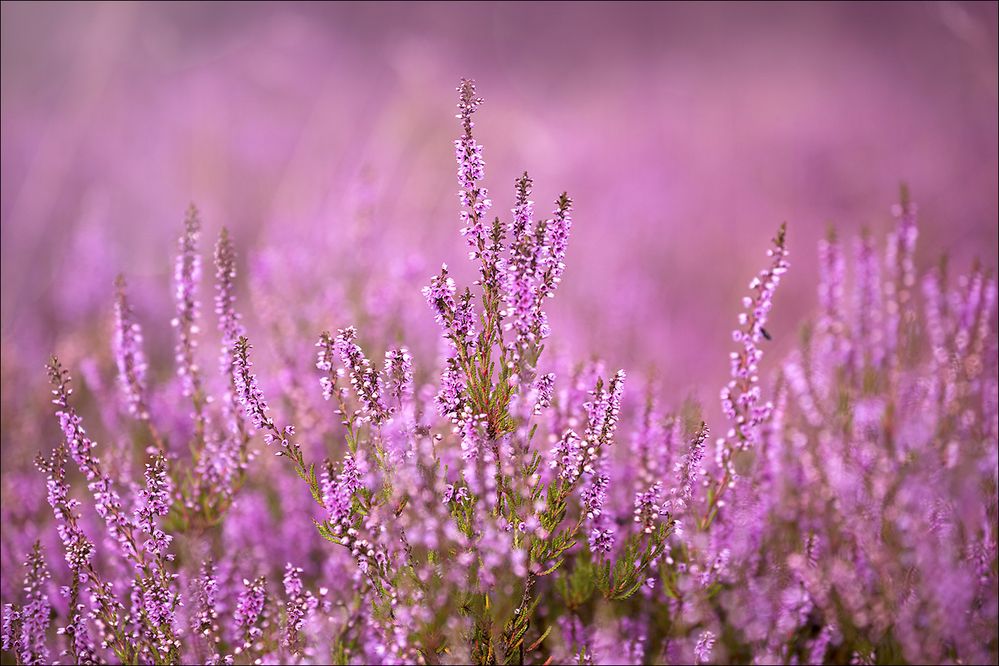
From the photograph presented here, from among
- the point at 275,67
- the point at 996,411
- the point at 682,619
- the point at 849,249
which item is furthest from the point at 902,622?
the point at 275,67

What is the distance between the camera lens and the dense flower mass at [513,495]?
7.50ft

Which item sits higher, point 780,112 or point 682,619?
point 780,112

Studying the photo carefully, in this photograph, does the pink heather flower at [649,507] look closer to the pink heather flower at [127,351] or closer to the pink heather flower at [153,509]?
the pink heather flower at [153,509]

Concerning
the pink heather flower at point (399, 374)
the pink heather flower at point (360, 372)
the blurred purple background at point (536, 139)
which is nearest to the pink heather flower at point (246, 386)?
the pink heather flower at point (360, 372)

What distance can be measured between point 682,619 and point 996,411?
7.79ft

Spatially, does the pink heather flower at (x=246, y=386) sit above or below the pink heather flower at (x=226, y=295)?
below

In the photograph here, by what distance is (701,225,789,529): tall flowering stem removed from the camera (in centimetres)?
259

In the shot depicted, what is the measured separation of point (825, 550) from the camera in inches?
142

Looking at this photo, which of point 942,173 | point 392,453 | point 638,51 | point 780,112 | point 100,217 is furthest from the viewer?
point 638,51

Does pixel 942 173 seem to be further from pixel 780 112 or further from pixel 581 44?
pixel 581 44

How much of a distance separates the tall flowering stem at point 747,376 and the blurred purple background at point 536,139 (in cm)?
256

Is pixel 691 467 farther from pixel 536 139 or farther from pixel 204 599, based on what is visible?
pixel 536 139

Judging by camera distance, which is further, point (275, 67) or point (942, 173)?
point (275, 67)

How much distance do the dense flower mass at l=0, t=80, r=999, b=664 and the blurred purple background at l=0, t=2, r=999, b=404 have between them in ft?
5.79
